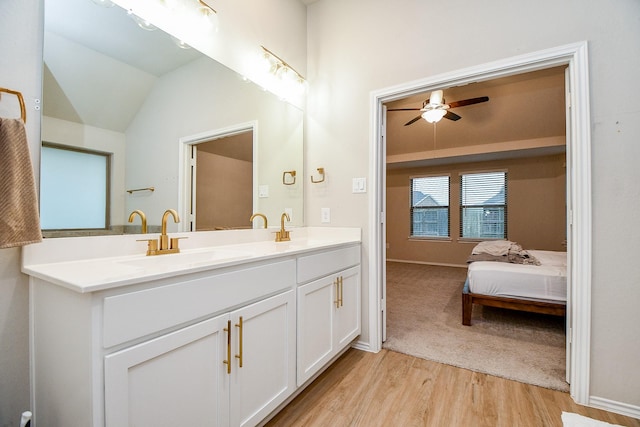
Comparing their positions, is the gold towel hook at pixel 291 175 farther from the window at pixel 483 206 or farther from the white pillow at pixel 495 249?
the window at pixel 483 206

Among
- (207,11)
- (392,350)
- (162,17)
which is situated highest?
(207,11)

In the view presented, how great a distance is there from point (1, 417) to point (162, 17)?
185 centimetres

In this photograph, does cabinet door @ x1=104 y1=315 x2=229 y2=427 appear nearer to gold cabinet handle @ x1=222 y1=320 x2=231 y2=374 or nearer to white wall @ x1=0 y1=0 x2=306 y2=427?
gold cabinet handle @ x1=222 y1=320 x2=231 y2=374

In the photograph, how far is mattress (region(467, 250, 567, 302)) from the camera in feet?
8.36

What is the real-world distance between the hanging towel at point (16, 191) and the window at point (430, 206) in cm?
655

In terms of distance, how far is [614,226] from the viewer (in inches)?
59.3

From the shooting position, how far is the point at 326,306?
1779 mm

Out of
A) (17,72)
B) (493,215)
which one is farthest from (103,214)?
(493,215)

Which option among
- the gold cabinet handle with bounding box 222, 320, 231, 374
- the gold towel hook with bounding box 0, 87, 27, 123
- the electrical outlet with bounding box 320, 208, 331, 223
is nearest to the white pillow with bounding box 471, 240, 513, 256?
the electrical outlet with bounding box 320, 208, 331, 223

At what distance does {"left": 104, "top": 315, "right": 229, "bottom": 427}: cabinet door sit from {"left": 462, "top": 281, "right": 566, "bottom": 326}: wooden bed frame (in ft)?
8.19

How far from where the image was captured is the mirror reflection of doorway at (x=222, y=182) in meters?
1.69

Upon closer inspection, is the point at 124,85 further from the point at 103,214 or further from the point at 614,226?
the point at 614,226

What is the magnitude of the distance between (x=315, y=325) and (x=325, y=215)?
0.99 metres

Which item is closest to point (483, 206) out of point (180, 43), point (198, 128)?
point (198, 128)
